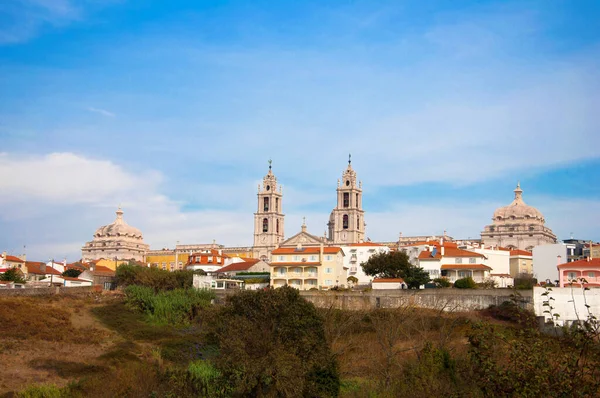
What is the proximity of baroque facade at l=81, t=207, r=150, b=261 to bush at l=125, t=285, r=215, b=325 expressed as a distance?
3409 inches

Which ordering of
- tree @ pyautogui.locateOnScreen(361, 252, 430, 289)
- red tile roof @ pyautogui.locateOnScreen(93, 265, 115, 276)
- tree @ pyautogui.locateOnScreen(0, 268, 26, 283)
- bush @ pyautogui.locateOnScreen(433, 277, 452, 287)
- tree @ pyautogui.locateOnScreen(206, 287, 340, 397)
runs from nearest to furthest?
1. tree @ pyautogui.locateOnScreen(206, 287, 340, 397)
2. bush @ pyautogui.locateOnScreen(433, 277, 452, 287)
3. tree @ pyautogui.locateOnScreen(361, 252, 430, 289)
4. tree @ pyautogui.locateOnScreen(0, 268, 26, 283)
5. red tile roof @ pyautogui.locateOnScreen(93, 265, 115, 276)

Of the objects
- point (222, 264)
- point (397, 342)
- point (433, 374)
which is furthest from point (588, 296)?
point (222, 264)

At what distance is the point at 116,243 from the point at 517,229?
72624mm

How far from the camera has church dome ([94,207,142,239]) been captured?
150125mm

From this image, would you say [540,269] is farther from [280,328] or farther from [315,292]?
[280,328]

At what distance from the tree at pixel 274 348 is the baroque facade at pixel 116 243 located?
110880mm

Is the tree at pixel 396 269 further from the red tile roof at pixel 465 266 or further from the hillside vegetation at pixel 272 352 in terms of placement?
the hillside vegetation at pixel 272 352

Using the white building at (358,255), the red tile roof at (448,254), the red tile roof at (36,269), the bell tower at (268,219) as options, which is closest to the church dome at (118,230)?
the bell tower at (268,219)

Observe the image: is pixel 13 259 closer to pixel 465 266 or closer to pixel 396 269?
pixel 396 269

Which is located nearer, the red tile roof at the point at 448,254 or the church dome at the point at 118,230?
the red tile roof at the point at 448,254

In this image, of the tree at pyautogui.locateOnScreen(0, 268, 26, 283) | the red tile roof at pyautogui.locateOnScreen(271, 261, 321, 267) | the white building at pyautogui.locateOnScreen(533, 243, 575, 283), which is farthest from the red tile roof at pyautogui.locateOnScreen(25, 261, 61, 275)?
the white building at pyautogui.locateOnScreen(533, 243, 575, 283)

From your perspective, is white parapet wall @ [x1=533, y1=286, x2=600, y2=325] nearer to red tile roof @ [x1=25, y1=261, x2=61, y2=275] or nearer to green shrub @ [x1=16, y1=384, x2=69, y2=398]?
green shrub @ [x1=16, y1=384, x2=69, y2=398]

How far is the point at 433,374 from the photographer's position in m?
32.9

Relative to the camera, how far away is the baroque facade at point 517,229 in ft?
393
